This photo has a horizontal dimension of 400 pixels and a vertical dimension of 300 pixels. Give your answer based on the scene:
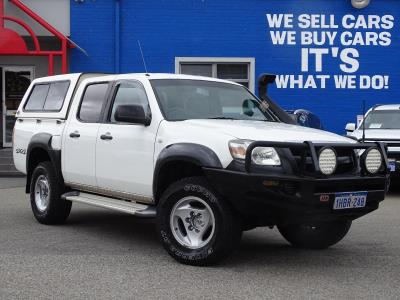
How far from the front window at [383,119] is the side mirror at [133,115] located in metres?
7.71

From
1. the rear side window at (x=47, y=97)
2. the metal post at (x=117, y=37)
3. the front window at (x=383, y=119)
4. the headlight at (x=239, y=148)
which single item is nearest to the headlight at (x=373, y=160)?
the headlight at (x=239, y=148)

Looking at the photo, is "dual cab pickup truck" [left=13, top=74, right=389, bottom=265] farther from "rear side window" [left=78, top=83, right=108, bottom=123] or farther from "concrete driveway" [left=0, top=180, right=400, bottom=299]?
"concrete driveway" [left=0, top=180, right=400, bottom=299]

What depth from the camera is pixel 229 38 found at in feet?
58.7

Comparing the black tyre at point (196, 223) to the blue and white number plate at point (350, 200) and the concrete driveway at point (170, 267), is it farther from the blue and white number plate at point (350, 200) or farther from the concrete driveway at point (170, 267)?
the blue and white number plate at point (350, 200)

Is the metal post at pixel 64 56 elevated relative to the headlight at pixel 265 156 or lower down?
elevated

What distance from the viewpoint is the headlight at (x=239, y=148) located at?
5.49 meters

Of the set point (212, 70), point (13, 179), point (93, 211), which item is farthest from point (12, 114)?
point (93, 211)

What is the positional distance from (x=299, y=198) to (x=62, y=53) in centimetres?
1307

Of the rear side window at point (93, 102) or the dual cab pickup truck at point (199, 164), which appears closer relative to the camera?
the dual cab pickup truck at point (199, 164)

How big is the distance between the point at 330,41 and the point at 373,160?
496 inches

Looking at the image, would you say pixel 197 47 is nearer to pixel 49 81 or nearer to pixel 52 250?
pixel 49 81

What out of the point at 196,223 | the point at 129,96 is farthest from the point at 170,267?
the point at 129,96

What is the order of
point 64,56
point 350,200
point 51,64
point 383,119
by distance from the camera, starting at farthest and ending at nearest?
point 64,56
point 51,64
point 383,119
point 350,200

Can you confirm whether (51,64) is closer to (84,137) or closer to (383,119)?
(383,119)
